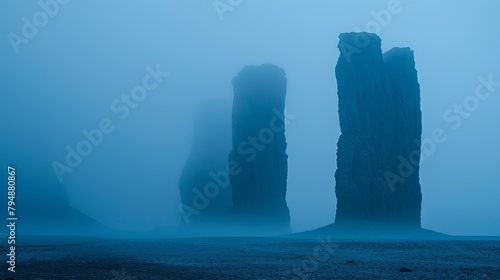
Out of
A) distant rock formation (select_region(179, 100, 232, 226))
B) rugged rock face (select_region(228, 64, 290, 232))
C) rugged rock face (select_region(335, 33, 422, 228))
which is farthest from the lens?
distant rock formation (select_region(179, 100, 232, 226))

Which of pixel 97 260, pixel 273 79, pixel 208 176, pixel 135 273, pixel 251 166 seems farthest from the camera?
pixel 208 176

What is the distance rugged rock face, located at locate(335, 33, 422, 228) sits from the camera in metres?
46.8

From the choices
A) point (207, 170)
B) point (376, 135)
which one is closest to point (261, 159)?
point (376, 135)

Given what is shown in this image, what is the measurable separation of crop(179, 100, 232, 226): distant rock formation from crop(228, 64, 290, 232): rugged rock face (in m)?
11.7

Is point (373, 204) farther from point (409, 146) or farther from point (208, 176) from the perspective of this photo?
point (208, 176)

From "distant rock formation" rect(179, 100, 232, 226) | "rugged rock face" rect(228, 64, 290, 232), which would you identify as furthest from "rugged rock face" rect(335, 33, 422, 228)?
"distant rock formation" rect(179, 100, 232, 226)

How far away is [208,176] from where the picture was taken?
265 feet

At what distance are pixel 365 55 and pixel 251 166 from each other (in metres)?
17.8

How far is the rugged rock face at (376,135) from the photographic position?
153 feet

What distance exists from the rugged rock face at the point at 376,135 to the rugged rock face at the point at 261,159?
12.6m

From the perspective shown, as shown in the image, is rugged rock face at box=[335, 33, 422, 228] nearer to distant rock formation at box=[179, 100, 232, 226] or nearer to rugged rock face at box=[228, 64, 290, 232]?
rugged rock face at box=[228, 64, 290, 232]

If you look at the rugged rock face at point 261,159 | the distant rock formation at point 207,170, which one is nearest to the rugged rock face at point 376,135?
the rugged rock face at point 261,159

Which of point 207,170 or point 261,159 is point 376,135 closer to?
point 261,159

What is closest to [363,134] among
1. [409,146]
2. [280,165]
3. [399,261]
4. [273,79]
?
[409,146]
